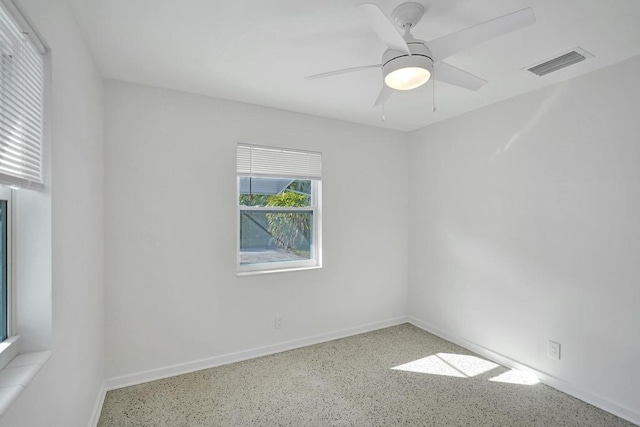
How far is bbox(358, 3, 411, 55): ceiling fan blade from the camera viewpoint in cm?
125

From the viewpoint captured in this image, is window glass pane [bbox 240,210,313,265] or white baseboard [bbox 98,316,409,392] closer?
white baseboard [bbox 98,316,409,392]

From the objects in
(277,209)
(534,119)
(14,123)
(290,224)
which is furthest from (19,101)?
(534,119)

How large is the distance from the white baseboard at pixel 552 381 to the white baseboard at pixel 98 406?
3.24m

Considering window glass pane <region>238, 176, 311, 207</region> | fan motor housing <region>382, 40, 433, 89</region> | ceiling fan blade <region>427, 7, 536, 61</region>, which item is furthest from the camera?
window glass pane <region>238, 176, 311, 207</region>

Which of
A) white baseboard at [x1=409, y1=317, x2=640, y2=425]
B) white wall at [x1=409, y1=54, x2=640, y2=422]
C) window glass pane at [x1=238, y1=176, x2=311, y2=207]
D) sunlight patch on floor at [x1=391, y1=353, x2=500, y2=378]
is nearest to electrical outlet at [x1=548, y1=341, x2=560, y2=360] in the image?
white wall at [x1=409, y1=54, x2=640, y2=422]

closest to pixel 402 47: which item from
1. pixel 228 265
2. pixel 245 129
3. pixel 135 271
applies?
pixel 245 129

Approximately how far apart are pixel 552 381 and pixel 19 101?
3.80m

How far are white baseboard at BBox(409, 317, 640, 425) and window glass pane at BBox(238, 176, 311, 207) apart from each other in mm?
2191

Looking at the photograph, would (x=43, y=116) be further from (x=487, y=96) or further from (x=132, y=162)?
(x=487, y=96)

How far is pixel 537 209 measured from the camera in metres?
2.63

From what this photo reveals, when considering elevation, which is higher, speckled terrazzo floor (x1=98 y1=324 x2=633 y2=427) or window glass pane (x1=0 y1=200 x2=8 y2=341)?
window glass pane (x1=0 y1=200 x2=8 y2=341)

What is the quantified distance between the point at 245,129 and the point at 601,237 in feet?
10.0

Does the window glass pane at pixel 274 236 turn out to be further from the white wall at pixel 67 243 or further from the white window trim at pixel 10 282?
the white window trim at pixel 10 282

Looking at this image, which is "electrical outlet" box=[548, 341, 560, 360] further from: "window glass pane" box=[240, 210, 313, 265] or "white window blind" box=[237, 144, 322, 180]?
"white window blind" box=[237, 144, 322, 180]
